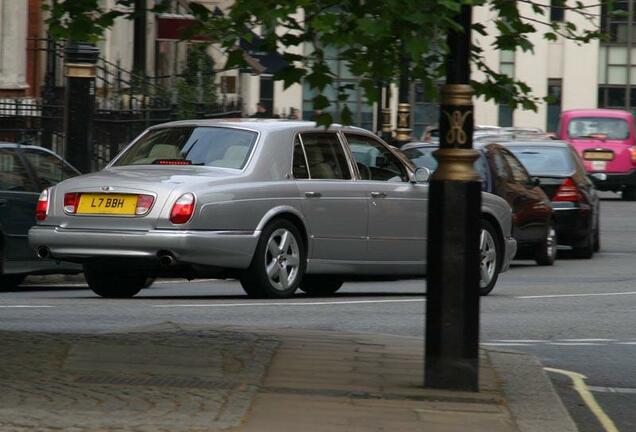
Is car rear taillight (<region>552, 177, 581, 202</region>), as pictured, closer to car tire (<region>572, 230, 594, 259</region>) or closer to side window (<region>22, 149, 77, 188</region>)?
car tire (<region>572, 230, 594, 259</region>)

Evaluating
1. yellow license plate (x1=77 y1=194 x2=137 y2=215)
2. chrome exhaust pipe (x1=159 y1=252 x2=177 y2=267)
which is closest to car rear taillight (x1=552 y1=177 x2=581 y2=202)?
chrome exhaust pipe (x1=159 y1=252 x2=177 y2=267)

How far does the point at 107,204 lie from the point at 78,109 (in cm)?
657

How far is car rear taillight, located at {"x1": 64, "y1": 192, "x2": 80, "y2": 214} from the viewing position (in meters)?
13.2

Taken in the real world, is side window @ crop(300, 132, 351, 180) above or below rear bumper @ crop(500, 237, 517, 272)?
above

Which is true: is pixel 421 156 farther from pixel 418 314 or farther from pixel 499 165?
pixel 418 314

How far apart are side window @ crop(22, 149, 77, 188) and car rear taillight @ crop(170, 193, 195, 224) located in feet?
11.7

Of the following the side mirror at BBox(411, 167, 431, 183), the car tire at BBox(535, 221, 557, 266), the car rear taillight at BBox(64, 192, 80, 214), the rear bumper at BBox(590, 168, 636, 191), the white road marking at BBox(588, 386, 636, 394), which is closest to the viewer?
the white road marking at BBox(588, 386, 636, 394)

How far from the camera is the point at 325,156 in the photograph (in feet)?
48.1

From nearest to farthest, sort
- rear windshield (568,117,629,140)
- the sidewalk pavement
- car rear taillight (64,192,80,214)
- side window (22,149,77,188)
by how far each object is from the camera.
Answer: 1. the sidewalk pavement
2. car rear taillight (64,192,80,214)
3. side window (22,149,77,188)
4. rear windshield (568,117,629,140)

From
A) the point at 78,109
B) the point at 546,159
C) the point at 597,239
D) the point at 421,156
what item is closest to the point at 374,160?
the point at 421,156

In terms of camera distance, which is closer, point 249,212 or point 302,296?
point 249,212

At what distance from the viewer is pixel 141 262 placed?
1302cm

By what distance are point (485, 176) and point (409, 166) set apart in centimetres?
344

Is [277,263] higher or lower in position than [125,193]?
lower
